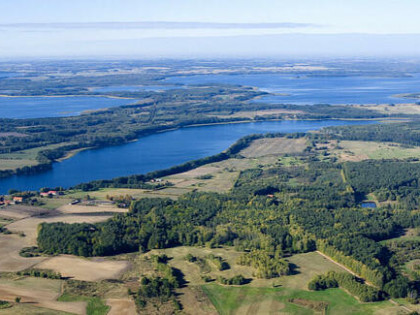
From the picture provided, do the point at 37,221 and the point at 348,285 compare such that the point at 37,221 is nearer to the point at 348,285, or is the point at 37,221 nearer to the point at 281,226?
the point at 281,226

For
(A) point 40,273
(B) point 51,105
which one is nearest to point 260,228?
(A) point 40,273

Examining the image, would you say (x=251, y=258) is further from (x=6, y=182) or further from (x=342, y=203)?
(x=6, y=182)

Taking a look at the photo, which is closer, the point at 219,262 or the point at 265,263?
the point at 265,263

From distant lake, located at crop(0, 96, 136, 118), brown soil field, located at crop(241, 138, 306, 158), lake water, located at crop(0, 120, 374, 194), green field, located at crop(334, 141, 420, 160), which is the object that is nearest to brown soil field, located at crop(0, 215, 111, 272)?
lake water, located at crop(0, 120, 374, 194)

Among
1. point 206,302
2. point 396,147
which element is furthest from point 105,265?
point 396,147

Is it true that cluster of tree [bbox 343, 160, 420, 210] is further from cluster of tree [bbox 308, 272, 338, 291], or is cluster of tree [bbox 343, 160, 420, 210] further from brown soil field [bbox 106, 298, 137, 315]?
brown soil field [bbox 106, 298, 137, 315]
